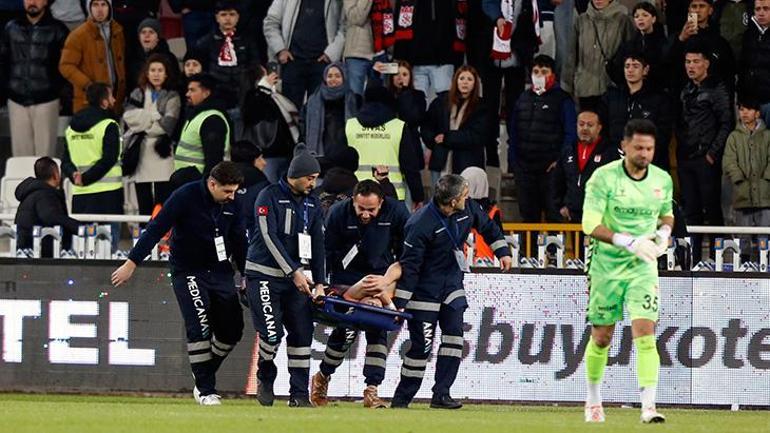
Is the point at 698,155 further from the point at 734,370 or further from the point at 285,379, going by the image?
the point at 285,379

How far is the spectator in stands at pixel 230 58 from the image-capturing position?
22922 millimetres

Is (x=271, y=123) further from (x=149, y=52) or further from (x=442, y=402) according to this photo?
(x=442, y=402)

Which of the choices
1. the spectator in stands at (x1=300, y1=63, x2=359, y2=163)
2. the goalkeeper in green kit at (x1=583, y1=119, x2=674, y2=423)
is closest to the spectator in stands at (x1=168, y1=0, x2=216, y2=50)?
the spectator in stands at (x1=300, y1=63, x2=359, y2=163)

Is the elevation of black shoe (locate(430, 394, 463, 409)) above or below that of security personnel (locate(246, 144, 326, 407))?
below

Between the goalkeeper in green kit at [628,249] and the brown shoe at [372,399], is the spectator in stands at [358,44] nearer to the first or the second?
the brown shoe at [372,399]

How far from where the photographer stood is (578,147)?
830 inches

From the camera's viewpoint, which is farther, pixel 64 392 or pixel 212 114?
pixel 212 114

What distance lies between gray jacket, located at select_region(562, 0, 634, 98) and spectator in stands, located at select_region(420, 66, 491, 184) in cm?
122

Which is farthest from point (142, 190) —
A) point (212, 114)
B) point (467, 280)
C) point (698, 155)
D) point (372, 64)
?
point (698, 155)

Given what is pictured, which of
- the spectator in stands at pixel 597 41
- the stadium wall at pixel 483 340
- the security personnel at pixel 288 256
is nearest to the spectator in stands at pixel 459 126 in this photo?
the spectator in stands at pixel 597 41

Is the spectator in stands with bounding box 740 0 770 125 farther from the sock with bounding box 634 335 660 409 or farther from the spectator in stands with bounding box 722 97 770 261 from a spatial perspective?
the sock with bounding box 634 335 660 409

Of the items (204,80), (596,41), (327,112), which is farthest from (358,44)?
(596,41)

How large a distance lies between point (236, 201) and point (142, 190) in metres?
5.80

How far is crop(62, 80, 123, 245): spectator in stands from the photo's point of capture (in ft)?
72.0
